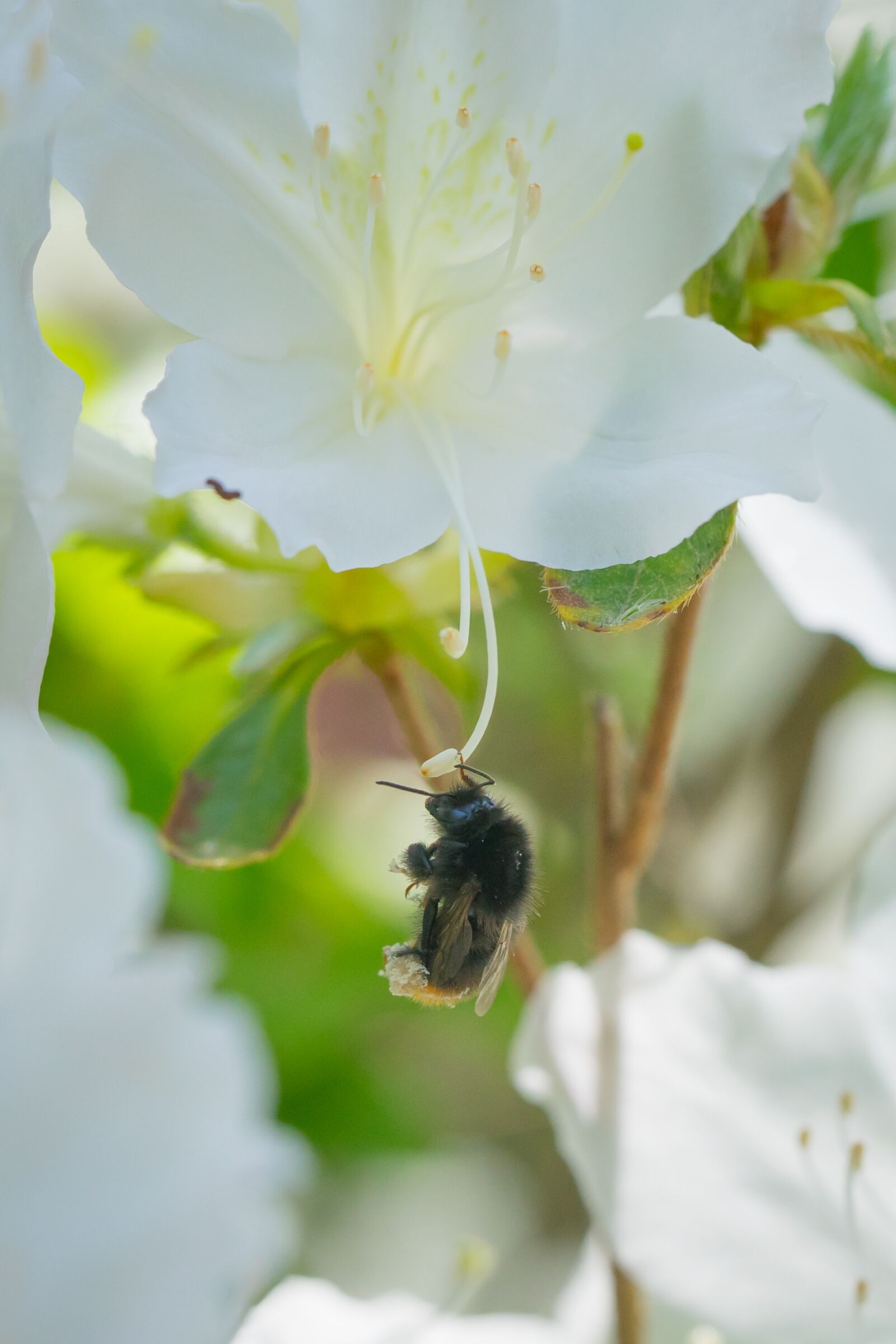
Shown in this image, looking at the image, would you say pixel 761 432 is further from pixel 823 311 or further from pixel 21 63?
pixel 21 63

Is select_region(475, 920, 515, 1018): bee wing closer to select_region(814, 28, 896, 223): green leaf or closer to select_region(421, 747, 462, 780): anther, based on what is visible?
select_region(421, 747, 462, 780): anther

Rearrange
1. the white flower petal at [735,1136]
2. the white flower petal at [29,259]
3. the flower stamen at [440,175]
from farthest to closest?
1. the white flower petal at [735,1136]
2. the flower stamen at [440,175]
3. the white flower petal at [29,259]

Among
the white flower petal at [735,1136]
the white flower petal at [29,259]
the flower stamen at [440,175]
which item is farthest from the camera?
the white flower petal at [735,1136]

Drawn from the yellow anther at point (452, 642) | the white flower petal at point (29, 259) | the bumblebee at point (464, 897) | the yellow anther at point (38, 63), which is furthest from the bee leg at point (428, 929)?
the yellow anther at point (38, 63)

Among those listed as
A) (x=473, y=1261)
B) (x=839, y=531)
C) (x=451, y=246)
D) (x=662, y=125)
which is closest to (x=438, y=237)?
(x=451, y=246)

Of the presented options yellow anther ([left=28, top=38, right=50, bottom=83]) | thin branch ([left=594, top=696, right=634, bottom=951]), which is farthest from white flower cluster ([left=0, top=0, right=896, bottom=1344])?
thin branch ([left=594, top=696, right=634, bottom=951])

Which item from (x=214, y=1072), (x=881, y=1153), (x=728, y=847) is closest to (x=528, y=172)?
(x=214, y=1072)

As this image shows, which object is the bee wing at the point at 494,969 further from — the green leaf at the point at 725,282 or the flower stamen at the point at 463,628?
the green leaf at the point at 725,282
